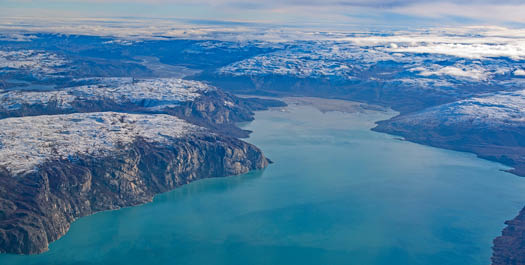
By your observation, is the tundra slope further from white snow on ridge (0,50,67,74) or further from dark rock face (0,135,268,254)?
white snow on ridge (0,50,67,74)

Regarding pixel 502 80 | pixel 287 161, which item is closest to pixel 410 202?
pixel 287 161

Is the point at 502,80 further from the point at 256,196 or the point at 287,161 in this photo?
the point at 256,196

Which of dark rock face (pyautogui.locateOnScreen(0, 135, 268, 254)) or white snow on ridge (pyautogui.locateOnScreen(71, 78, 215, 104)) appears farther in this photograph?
white snow on ridge (pyautogui.locateOnScreen(71, 78, 215, 104))

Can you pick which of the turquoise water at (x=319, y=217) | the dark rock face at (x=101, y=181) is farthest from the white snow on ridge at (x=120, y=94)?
the dark rock face at (x=101, y=181)

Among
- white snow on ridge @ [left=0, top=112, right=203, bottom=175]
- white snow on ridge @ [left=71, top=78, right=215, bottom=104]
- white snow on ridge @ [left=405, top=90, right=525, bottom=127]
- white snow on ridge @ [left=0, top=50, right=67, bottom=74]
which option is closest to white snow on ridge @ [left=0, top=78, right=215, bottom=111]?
white snow on ridge @ [left=71, top=78, right=215, bottom=104]

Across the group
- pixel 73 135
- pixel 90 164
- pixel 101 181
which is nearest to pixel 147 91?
pixel 73 135
